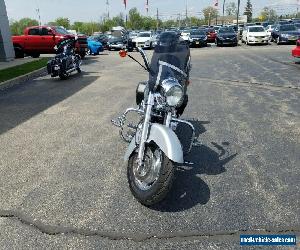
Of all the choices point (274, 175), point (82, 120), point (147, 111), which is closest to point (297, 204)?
point (274, 175)

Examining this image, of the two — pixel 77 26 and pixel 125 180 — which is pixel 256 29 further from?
pixel 77 26

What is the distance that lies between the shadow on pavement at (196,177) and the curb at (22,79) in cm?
848

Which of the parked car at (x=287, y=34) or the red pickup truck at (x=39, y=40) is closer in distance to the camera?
the red pickup truck at (x=39, y=40)

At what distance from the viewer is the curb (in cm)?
1144

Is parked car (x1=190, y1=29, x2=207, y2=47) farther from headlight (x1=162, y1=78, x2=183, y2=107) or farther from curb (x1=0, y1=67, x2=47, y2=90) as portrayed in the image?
headlight (x1=162, y1=78, x2=183, y2=107)

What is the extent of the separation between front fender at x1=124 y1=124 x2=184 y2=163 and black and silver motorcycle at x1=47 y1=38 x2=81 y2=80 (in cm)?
997

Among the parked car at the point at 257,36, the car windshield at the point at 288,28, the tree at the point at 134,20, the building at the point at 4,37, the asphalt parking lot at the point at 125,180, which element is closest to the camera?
the asphalt parking lot at the point at 125,180

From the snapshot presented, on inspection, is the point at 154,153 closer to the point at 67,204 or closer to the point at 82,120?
the point at 67,204

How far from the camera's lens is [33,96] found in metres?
9.94

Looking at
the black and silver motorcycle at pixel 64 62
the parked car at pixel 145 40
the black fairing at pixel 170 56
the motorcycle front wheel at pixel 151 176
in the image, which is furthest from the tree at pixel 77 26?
the motorcycle front wheel at pixel 151 176

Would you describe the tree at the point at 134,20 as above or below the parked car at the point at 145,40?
below

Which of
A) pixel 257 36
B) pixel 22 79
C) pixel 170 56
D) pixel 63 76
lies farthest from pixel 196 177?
pixel 257 36

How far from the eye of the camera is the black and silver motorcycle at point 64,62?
12.7 m

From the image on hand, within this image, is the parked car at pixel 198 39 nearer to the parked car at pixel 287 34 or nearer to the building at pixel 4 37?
the parked car at pixel 287 34
